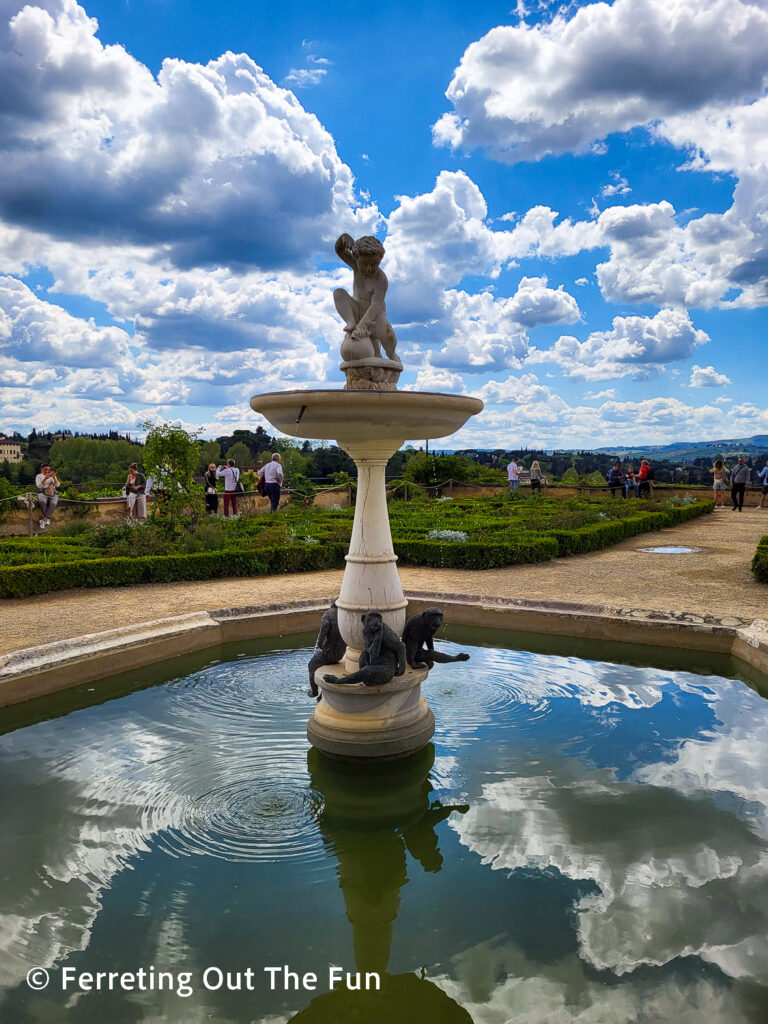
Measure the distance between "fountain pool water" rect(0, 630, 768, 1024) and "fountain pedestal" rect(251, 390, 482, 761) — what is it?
0.60ft

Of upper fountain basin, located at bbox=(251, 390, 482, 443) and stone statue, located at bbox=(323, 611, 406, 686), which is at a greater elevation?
upper fountain basin, located at bbox=(251, 390, 482, 443)

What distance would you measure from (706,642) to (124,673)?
5329 millimetres

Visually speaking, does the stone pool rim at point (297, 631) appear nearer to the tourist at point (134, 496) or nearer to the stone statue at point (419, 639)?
the stone statue at point (419, 639)

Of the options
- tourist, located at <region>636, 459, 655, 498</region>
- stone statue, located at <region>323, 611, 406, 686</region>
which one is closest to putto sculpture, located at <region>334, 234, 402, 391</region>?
stone statue, located at <region>323, 611, 406, 686</region>

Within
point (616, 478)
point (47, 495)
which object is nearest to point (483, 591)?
point (47, 495)

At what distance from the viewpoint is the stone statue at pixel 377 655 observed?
4191 mm

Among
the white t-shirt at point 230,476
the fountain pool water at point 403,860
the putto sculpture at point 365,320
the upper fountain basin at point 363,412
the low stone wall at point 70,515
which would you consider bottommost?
the fountain pool water at point 403,860

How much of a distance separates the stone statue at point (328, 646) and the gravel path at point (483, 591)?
322 cm

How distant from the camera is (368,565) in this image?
4398mm

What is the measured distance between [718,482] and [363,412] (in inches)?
857

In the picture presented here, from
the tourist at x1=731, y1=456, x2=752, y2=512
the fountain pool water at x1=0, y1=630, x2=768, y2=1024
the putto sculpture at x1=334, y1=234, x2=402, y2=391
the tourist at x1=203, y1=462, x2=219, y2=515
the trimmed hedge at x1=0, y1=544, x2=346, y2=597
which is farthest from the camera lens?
the tourist at x1=731, y1=456, x2=752, y2=512

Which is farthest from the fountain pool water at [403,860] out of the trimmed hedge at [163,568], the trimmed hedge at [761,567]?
the trimmed hedge at [761,567]

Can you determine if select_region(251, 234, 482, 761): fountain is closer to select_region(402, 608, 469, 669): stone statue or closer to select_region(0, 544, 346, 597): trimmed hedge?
select_region(402, 608, 469, 669): stone statue

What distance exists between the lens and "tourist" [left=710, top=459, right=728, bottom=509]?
22.5m
